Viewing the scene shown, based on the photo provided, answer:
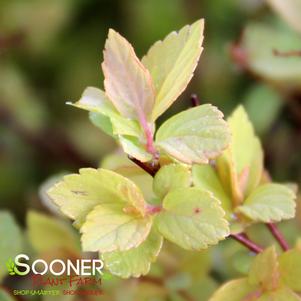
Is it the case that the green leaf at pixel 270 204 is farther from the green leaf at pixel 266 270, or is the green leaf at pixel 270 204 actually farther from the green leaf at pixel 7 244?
the green leaf at pixel 7 244

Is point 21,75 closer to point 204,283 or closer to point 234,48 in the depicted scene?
point 234,48

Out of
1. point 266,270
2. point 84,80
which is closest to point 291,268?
point 266,270

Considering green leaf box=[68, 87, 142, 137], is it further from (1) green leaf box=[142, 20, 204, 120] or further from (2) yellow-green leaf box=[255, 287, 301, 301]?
(2) yellow-green leaf box=[255, 287, 301, 301]

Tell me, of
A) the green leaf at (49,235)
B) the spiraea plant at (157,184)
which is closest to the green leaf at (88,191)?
the spiraea plant at (157,184)

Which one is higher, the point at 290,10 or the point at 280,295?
the point at 290,10

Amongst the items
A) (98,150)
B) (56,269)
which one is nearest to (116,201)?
(56,269)

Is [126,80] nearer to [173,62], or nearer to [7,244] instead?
[173,62]
